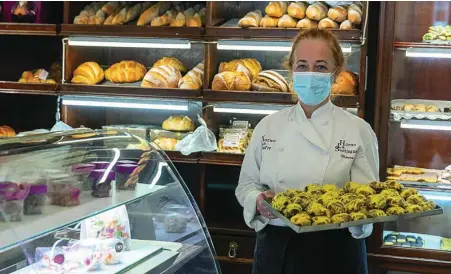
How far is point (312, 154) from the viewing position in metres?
2.36

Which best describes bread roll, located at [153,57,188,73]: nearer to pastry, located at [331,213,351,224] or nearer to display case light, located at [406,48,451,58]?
display case light, located at [406,48,451,58]

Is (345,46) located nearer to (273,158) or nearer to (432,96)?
(432,96)

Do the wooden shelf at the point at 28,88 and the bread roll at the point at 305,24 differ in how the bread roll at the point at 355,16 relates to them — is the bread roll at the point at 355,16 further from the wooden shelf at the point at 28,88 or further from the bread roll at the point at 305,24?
the wooden shelf at the point at 28,88

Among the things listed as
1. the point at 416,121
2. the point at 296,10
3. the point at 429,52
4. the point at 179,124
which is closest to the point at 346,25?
the point at 296,10

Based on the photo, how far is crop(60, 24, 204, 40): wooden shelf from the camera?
3.70 m

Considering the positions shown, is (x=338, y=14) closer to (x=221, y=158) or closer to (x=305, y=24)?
(x=305, y=24)

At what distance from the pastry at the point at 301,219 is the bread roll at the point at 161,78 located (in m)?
1.94

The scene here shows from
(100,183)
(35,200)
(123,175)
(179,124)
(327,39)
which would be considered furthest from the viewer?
(179,124)

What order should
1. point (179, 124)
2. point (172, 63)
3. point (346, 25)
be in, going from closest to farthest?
point (346, 25), point (179, 124), point (172, 63)

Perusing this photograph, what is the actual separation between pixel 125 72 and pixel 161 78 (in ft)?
0.89

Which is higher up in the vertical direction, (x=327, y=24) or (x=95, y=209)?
(x=327, y=24)

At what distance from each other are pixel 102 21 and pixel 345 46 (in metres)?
1.48

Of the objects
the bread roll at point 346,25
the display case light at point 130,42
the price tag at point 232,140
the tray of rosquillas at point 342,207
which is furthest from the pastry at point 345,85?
the tray of rosquillas at point 342,207

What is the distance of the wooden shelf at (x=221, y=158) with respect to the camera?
369 centimetres
